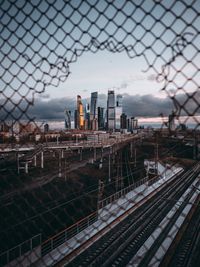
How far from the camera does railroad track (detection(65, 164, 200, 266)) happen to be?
9.04 m

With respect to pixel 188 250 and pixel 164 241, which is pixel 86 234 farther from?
pixel 164 241

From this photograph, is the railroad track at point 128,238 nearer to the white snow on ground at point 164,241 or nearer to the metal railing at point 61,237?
the white snow on ground at point 164,241

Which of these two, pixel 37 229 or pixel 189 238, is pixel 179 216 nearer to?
pixel 189 238

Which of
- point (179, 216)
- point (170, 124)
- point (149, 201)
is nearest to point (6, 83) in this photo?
point (170, 124)

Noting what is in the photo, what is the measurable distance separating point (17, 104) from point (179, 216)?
13.3 metres

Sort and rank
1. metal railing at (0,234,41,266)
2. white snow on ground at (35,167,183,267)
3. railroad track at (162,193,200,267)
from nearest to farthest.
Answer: white snow on ground at (35,167,183,267)
metal railing at (0,234,41,266)
railroad track at (162,193,200,267)

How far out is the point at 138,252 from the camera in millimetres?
9531

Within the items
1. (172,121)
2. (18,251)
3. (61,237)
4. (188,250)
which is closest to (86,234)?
(18,251)

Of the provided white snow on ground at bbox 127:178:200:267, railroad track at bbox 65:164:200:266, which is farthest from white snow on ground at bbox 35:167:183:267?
white snow on ground at bbox 127:178:200:267

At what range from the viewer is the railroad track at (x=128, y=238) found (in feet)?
→ 29.7

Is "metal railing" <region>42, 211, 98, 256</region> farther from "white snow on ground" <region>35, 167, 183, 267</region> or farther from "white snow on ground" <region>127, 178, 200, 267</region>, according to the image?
"white snow on ground" <region>127, 178, 200, 267</region>

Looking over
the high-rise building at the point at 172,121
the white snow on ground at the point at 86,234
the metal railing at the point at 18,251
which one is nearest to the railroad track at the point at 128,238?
the white snow on ground at the point at 86,234

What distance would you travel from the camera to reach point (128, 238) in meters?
10.7

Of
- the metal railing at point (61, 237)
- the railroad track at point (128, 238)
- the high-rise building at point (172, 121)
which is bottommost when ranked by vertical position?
the railroad track at point (128, 238)
